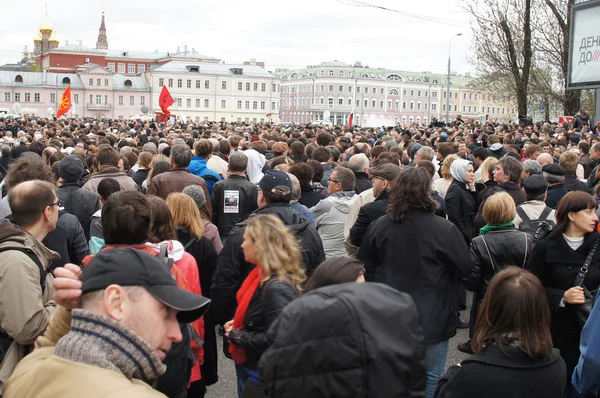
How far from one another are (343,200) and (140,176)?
155 inches

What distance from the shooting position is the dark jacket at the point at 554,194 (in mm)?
7416

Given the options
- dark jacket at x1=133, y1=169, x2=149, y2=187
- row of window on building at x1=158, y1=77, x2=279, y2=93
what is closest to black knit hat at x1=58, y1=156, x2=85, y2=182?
dark jacket at x1=133, y1=169, x2=149, y2=187

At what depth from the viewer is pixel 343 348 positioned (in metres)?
1.68

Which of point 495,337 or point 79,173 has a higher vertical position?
point 79,173

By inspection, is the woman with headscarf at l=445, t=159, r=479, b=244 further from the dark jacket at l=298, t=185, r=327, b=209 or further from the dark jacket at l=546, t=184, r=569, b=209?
the dark jacket at l=298, t=185, r=327, b=209

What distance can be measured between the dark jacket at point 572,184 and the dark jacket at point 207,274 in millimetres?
5025

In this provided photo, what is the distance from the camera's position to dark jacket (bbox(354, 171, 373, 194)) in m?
7.88

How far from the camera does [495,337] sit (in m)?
3.17

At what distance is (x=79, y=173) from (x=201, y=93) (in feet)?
322

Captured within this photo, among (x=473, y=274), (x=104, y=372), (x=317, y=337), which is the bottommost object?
(x=473, y=274)

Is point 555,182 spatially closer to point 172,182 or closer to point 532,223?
point 532,223

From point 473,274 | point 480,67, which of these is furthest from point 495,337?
point 480,67

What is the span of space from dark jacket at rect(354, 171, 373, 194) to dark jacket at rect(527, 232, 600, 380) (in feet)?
10.5

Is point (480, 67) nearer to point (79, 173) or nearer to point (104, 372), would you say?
point (79, 173)
